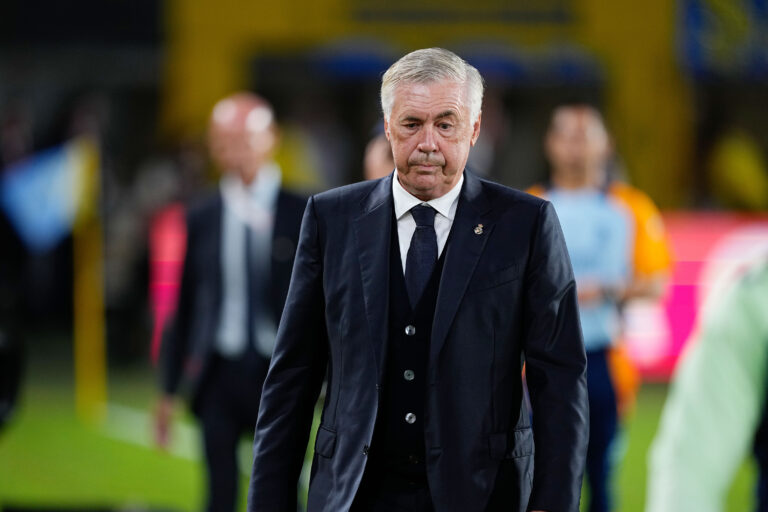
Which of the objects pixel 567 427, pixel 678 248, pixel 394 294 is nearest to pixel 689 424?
pixel 567 427

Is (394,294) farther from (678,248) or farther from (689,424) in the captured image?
(678,248)

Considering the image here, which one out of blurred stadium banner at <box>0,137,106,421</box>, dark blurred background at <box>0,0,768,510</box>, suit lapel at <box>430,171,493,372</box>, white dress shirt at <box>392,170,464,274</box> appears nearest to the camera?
suit lapel at <box>430,171,493,372</box>

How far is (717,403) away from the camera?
248cm

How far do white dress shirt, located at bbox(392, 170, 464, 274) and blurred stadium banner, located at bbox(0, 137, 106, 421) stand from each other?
296 inches

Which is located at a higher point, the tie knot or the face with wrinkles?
the face with wrinkles

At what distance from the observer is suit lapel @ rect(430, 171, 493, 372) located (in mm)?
3098

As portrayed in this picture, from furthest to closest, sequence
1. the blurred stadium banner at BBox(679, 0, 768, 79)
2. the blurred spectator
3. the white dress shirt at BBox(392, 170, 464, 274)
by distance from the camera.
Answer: the blurred stadium banner at BBox(679, 0, 768, 79) → the blurred spectator → the white dress shirt at BBox(392, 170, 464, 274)

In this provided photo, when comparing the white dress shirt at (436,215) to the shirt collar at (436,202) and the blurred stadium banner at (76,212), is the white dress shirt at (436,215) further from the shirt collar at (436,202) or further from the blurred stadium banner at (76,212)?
the blurred stadium banner at (76,212)

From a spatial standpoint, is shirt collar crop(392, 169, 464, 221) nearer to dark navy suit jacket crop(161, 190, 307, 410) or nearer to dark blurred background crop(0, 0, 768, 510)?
dark navy suit jacket crop(161, 190, 307, 410)

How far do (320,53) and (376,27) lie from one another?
86 cm

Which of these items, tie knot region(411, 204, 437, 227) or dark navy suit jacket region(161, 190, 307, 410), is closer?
tie knot region(411, 204, 437, 227)

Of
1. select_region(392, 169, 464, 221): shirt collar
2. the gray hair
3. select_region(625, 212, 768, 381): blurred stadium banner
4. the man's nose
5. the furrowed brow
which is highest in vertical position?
the gray hair

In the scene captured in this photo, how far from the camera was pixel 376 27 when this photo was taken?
18875 millimetres

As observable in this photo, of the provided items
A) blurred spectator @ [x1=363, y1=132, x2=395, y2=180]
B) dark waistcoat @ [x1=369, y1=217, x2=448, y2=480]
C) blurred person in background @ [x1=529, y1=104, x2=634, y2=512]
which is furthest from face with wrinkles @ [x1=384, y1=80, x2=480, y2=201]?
blurred person in background @ [x1=529, y1=104, x2=634, y2=512]
